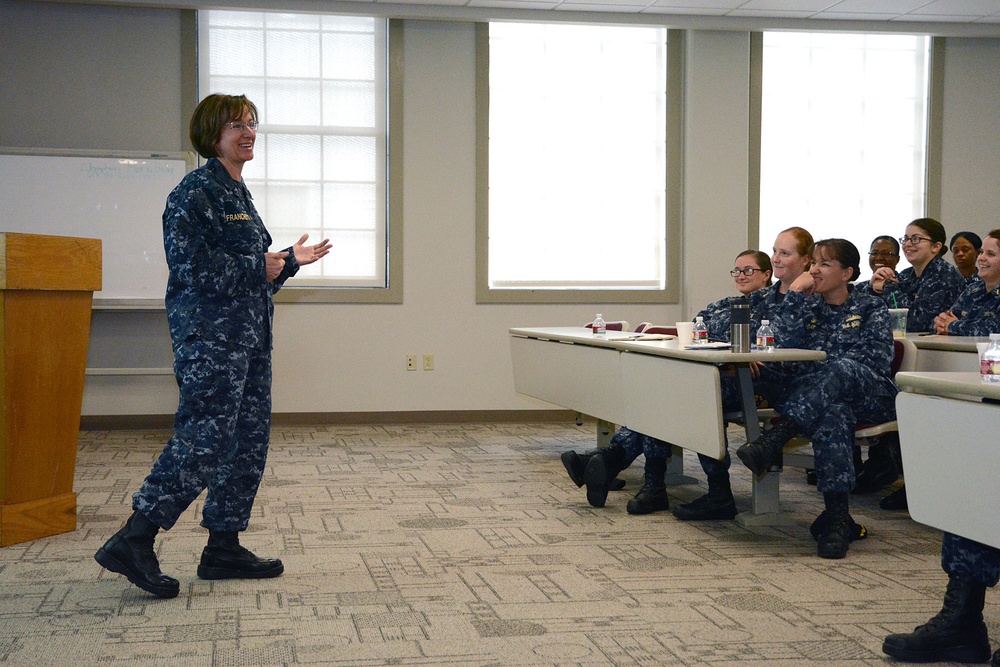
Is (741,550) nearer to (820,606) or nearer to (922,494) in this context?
(820,606)

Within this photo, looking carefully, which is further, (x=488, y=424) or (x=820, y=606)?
(x=488, y=424)

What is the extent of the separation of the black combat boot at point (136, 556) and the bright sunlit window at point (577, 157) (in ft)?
15.0

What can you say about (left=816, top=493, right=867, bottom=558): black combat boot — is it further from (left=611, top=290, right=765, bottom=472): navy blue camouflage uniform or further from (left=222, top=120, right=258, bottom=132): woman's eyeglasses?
(left=222, top=120, right=258, bottom=132): woman's eyeglasses

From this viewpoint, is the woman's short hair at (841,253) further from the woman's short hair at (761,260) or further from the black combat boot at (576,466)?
the black combat boot at (576,466)

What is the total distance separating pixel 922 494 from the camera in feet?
7.33

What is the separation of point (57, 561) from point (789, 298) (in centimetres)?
284

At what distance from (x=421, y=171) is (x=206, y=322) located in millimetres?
4362

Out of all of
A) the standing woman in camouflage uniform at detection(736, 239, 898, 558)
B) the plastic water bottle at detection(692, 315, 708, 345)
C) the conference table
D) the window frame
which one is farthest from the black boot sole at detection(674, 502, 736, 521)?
the window frame

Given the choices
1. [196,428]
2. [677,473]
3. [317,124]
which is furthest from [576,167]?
[196,428]

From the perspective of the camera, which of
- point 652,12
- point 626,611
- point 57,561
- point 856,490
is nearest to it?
point 626,611

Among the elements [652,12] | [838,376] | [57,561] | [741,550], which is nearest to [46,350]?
[57,561]

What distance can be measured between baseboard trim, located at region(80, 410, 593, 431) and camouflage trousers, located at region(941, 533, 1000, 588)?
173 inches

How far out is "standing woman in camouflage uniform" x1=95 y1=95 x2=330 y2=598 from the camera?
8.82 ft

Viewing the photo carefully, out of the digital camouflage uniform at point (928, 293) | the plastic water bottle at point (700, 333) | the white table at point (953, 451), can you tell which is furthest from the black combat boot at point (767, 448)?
the digital camouflage uniform at point (928, 293)
